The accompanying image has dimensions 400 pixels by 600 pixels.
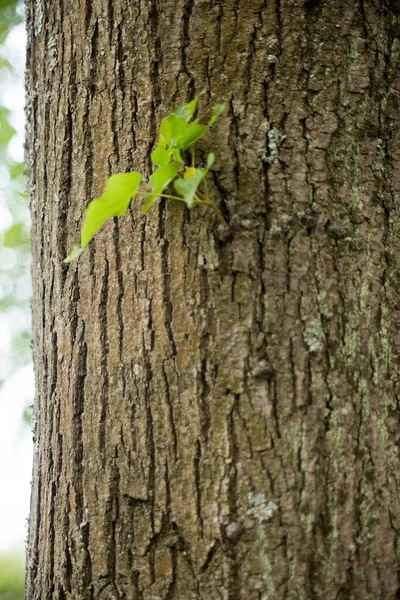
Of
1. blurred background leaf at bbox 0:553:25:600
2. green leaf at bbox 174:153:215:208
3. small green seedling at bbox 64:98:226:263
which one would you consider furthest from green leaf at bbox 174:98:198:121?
blurred background leaf at bbox 0:553:25:600

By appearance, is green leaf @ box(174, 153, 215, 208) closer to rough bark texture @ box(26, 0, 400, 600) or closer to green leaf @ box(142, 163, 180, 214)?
green leaf @ box(142, 163, 180, 214)

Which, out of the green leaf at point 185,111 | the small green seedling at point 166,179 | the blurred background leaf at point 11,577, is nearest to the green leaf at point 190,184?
the small green seedling at point 166,179

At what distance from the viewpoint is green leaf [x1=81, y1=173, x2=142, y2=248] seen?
41.2 inches

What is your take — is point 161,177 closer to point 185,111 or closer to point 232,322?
point 185,111

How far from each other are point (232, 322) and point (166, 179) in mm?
340

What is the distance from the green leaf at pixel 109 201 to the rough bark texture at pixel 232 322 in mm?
182

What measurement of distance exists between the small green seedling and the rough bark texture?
95 millimetres

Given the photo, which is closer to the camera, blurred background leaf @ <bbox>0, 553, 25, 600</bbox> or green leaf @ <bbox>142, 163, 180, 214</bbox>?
green leaf @ <bbox>142, 163, 180, 214</bbox>

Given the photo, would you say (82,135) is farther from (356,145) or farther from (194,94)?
(356,145)

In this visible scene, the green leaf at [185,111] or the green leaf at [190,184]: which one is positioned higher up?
the green leaf at [185,111]

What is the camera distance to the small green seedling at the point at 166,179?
105 cm

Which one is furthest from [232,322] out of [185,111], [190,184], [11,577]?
[11,577]

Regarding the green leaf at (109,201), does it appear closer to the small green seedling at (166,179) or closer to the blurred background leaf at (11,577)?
the small green seedling at (166,179)

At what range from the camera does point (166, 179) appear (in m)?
1.13
